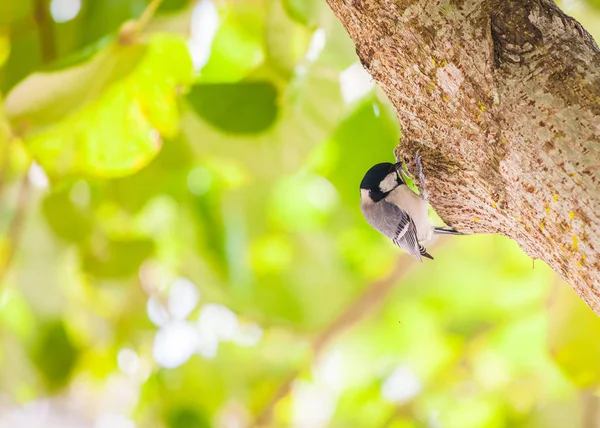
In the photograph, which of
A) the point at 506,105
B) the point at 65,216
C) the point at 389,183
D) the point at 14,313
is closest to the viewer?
the point at 506,105

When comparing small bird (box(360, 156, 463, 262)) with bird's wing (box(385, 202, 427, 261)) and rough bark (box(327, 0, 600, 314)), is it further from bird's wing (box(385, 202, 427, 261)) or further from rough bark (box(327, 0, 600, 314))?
rough bark (box(327, 0, 600, 314))

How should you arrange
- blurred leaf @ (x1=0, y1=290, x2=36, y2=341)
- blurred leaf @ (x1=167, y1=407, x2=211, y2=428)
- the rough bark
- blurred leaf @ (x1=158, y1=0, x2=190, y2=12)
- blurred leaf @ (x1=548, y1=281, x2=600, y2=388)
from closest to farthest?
the rough bark → blurred leaf @ (x1=548, y1=281, x2=600, y2=388) → blurred leaf @ (x1=158, y1=0, x2=190, y2=12) → blurred leaf @ (x1=167, y1=407, x2=211, y2=428) → blurred leaf @ (x1=0, y1=290, x2=36, y2=341)

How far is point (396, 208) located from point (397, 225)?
1.6 inches

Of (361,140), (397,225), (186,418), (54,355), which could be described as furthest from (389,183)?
(54,355)

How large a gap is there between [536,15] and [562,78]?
3.4 inches

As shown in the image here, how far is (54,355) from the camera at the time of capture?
6.87 ft

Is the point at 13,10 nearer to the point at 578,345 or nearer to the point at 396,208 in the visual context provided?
the point at 396,208

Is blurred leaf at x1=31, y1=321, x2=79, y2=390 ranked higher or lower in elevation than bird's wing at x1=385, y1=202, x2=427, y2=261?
lower

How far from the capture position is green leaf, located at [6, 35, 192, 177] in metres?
1.07

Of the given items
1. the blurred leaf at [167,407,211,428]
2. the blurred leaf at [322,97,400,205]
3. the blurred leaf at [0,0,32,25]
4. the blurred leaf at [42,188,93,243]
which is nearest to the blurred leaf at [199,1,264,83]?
the blurred leaf at [322,97,400,205]

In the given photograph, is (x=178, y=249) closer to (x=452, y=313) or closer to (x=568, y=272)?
(x=452, y=313)

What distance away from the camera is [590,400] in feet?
5.54

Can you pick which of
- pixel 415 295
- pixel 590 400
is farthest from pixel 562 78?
pixel 415 295

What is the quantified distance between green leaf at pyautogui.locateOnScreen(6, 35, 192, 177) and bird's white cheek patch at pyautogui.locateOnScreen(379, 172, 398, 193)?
51 centimetres
